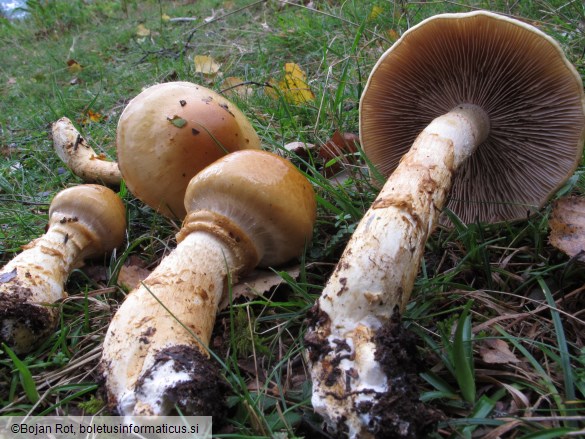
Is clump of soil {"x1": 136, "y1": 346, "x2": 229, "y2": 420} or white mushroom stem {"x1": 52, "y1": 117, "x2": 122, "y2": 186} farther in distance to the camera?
white mushroom stem {"x1": 52, "y1": 117, "x2": 122, "y2": 186}

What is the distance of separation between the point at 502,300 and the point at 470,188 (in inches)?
33.9

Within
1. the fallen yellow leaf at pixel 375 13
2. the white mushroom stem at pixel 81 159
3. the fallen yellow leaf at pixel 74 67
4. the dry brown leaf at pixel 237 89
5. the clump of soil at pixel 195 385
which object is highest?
the fallen yellow leaf at pixel 375 13

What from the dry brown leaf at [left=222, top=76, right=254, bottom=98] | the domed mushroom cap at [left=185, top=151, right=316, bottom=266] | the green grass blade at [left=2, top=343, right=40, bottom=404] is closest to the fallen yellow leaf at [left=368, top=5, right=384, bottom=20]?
the dry brown leaf at [left=222, top=76, right=254, bottom=98]

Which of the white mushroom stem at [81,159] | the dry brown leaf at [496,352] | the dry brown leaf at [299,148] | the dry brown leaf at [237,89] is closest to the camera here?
the dry brown leaf at [496,352]

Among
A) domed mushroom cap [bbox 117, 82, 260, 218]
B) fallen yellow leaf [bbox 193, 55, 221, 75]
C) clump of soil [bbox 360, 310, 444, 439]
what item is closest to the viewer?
clump of soil [bbox 360, 310, 444, 439]

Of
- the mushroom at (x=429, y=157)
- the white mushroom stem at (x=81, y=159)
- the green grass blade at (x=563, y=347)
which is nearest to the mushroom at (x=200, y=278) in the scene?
the mushroom at (x=429, y=157)

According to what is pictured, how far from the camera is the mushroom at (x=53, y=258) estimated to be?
198 centimetres

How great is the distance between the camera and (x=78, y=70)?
22.3ft

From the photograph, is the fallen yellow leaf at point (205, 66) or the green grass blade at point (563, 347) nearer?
the green grass blade at point (563, 347)

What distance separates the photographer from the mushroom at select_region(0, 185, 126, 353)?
1984 millimetres

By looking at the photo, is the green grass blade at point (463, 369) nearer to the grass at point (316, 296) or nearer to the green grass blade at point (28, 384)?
the grass at point (316, 296)

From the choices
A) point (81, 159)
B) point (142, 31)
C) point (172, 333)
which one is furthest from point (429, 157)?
point (142, 31)

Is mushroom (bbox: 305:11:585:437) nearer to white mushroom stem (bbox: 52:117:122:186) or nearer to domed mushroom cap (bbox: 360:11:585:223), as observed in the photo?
domed mushroom cap (bbox: 360:11:585:223)

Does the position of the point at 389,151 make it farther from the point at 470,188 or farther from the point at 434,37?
the point at 434,37
